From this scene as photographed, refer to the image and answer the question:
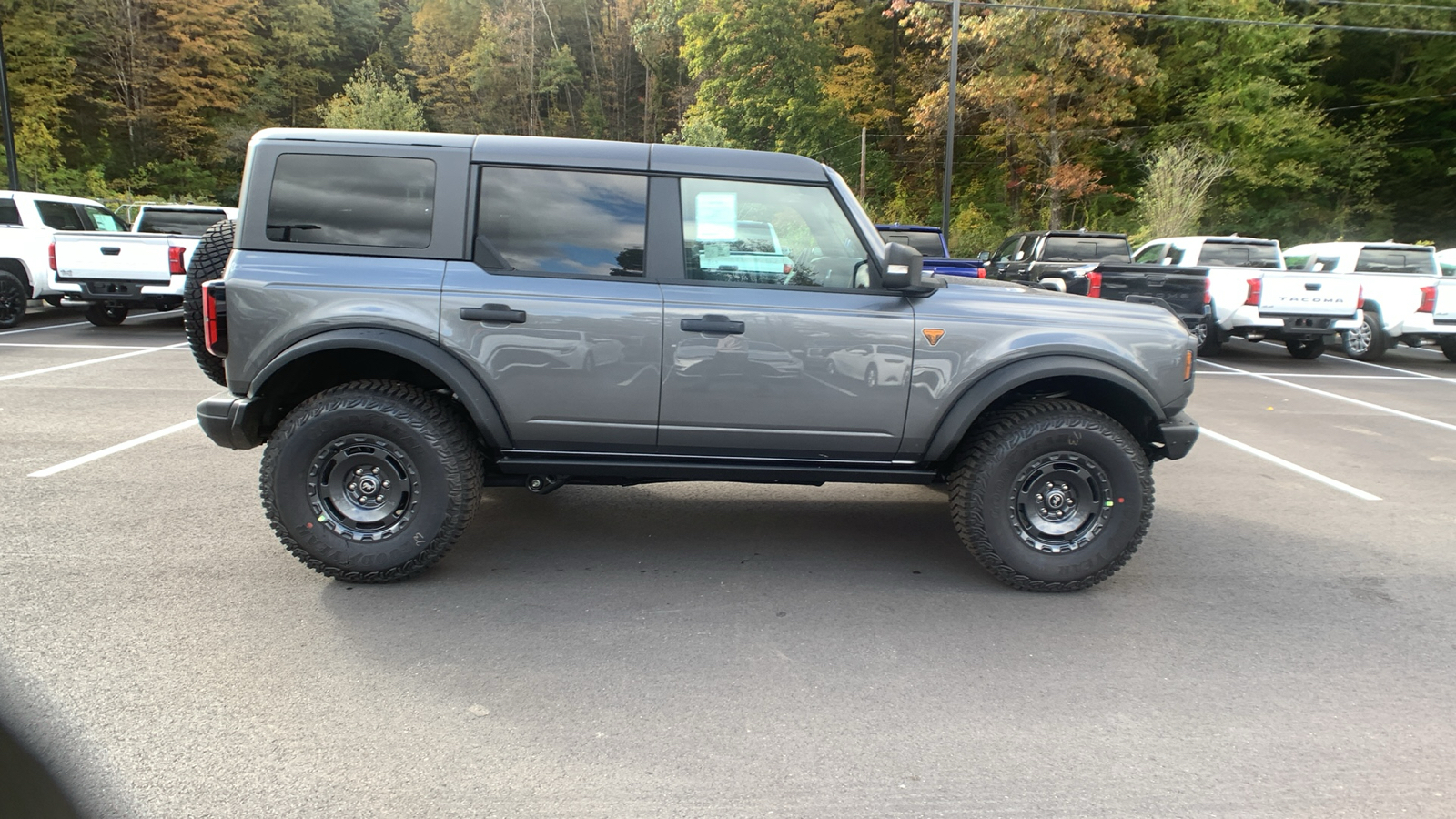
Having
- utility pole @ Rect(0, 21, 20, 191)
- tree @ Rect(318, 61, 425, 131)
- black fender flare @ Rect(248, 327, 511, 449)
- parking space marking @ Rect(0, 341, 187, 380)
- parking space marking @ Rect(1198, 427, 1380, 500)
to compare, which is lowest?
parking space marking @ Rect(0, 341, 187, 380)

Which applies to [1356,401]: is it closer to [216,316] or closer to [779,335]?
[779,335]

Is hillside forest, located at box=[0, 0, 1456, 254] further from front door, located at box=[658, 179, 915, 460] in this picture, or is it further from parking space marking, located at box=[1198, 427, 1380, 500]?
front door, located at box=[658, 179, 915, 460]

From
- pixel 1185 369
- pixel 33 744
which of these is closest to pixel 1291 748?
pixel 1185 369

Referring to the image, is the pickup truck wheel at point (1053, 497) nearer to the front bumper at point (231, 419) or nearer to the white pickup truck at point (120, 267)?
the front bumper at point (231, 419)

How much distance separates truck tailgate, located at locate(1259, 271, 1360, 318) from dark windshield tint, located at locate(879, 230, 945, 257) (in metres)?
4.29

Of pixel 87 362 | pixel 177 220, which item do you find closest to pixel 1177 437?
pixel 87 362

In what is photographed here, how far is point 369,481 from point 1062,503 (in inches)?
128

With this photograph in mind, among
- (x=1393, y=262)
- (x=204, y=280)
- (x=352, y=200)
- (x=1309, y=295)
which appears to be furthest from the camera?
(x=1393, y=262)

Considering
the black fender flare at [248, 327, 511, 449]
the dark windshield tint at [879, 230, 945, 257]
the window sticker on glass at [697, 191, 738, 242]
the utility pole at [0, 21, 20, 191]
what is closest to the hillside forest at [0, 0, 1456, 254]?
the dark windshield tint at [879, 230, 945, 257]

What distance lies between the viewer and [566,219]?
14.0ft

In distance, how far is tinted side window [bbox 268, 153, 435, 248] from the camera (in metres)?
4.17

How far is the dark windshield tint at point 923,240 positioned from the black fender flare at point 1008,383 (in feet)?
29.3

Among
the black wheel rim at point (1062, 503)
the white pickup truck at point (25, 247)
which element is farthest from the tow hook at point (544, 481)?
the white pickup truck at point (25, 247)

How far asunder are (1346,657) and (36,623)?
5.32 metres
